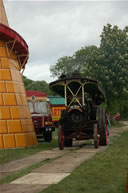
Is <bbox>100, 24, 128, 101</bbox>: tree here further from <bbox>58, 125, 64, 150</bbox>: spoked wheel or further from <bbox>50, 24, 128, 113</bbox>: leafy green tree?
<bbox>58, 125, 64, 150</bbox>: spoked wheel

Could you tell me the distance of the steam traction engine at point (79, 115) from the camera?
1345cm

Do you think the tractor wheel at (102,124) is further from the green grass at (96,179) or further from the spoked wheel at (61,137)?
the green grass at (96,179)

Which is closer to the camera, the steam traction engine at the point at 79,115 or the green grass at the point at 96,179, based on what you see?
the green grass at the point at 96,179

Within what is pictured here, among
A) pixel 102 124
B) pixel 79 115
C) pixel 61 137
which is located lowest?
pixel 61 137

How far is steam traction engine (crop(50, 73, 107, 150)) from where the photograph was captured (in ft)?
44.1

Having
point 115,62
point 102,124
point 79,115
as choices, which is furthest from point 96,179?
point 115,62

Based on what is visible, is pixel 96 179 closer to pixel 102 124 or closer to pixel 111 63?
pixel 102 124

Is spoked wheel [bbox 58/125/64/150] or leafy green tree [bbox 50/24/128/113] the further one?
leafy green tree [bbox 50/24/128/113]

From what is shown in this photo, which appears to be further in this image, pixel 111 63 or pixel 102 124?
pixel 111 63

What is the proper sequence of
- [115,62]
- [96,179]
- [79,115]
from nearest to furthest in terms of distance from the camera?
1. [96,179]
2. [79,115]
3. [115,62]

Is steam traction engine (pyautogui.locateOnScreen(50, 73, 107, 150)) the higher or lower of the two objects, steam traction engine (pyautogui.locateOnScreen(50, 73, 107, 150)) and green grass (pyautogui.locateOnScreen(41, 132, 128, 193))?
the higher

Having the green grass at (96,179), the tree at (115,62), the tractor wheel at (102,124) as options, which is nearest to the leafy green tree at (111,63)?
the tree at (115,62)

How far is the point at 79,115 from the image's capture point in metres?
13.5

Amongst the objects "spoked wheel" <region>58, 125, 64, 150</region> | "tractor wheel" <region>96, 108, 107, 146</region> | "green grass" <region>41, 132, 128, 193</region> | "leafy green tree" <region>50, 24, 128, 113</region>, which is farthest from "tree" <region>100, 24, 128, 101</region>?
"green grass" <region>41, 132, 128, 193</region>
